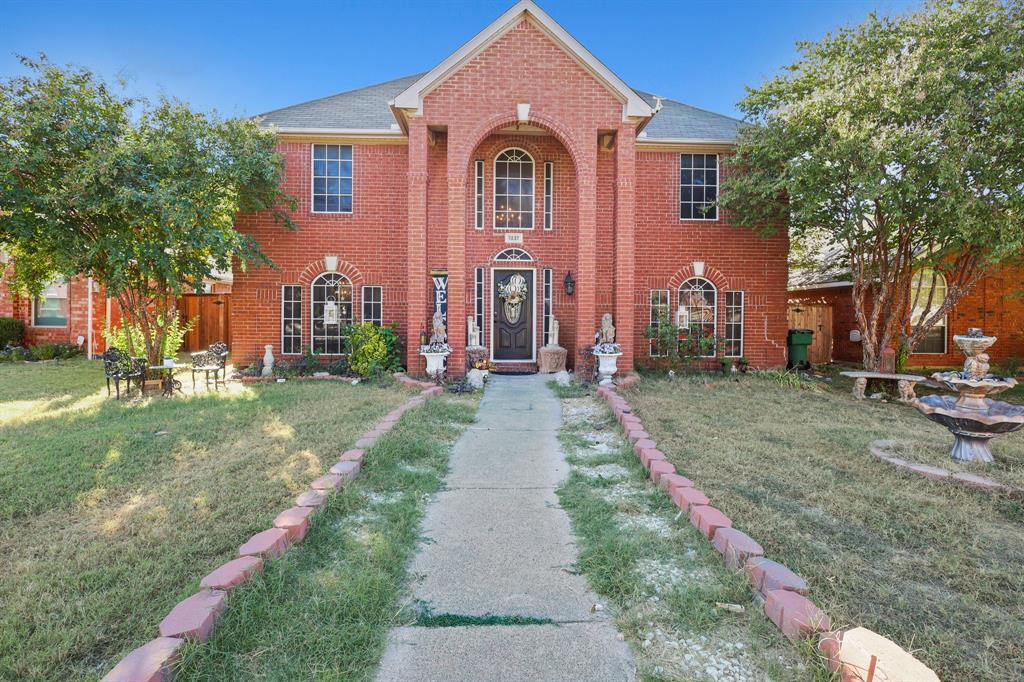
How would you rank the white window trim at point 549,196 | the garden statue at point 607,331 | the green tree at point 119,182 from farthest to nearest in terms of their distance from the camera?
the white window trim at point 549,196 → the garden statue at point 607,331 → the green tree at point 119,182

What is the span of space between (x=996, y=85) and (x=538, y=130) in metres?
8.12

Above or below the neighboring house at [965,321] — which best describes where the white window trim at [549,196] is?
above

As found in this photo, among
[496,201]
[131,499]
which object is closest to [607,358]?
[496,201]

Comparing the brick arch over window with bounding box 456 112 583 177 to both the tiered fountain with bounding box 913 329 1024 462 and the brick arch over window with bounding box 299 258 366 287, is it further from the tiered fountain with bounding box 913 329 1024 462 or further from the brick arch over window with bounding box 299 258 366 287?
the tiered fountain with bounding box 913 329 1024 462

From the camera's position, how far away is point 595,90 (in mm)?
10445

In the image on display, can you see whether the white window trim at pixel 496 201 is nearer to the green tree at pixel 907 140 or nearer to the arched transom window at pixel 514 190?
the arched transom window at pixel 514 190

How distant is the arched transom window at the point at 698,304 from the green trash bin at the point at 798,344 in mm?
2695

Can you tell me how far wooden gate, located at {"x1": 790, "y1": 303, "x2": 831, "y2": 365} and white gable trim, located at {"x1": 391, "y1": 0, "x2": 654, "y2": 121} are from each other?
9.79 meters

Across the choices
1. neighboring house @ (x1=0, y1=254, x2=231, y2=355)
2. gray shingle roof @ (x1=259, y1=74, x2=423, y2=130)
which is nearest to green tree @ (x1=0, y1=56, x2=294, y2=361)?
gray shingle roof @ (x1=259, y1=74, x2=423, y2=130)

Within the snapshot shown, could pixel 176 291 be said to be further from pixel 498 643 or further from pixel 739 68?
pixel 739 68

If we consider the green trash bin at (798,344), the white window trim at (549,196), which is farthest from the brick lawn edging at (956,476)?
the green trash bin at (798,344)

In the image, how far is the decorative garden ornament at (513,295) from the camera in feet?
38.3

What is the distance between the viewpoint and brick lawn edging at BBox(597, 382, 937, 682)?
6.52 ft

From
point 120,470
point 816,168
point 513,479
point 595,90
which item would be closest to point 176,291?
point 120,470
